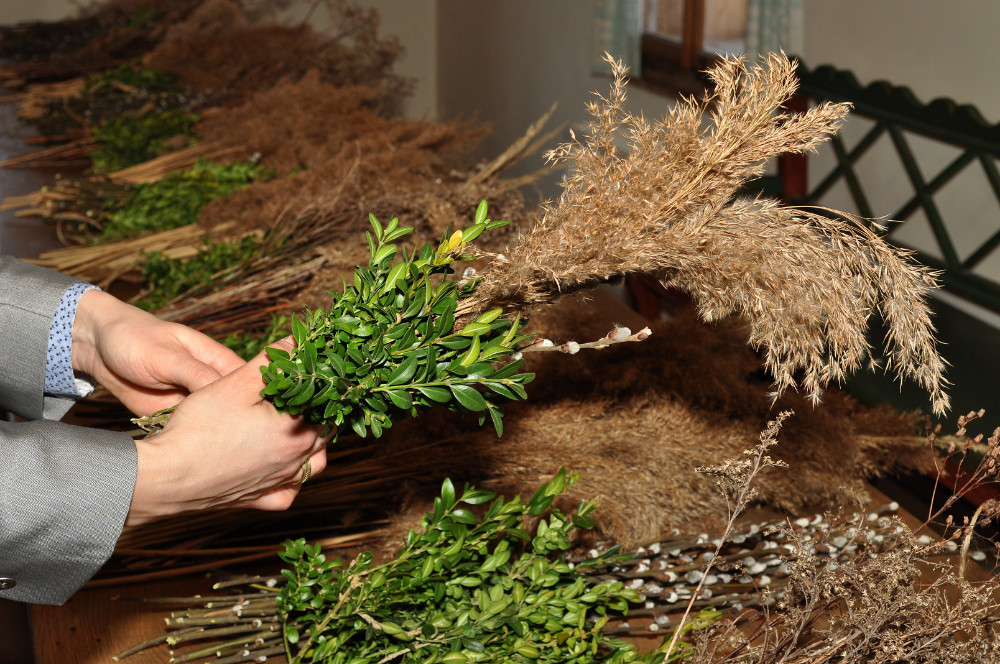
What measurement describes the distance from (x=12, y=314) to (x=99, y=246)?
0.97m

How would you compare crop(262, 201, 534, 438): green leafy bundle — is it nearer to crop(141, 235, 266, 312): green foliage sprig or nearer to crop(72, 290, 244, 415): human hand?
crop(72, 290, 244, 415): human hand

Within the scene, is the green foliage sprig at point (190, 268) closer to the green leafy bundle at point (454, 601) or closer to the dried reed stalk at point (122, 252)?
the dried reed stalk at point (122, 252)

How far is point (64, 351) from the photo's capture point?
A: 97 cm

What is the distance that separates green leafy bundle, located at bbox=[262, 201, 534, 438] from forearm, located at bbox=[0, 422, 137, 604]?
15 cm

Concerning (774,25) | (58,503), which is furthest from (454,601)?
(774,25)

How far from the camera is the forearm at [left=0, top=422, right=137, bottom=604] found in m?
0.68

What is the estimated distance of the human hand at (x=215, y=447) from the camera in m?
0.72

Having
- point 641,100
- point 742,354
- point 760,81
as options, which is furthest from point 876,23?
point 760,81

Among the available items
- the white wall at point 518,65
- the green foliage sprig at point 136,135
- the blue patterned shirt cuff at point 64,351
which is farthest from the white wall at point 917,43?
the blue patterned shirt cuff at point 64,351

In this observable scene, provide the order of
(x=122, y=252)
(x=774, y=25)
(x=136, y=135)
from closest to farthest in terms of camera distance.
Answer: (x=122, y=252), (x=136, y=135), (x=774, y=25)

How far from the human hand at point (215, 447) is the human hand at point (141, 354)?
0.51 feet

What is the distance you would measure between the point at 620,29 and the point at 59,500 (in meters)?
3.41

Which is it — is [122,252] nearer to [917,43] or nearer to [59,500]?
[59,500]

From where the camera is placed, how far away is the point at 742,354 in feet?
3.57
